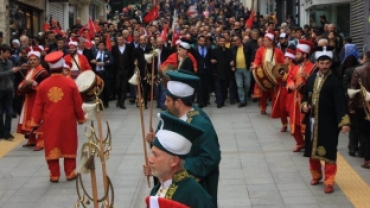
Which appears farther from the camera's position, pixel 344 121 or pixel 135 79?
pixel 344 121

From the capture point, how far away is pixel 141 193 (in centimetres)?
970

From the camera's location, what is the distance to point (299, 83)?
11.4m

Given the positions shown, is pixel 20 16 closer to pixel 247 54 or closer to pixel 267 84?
pixel 247 54

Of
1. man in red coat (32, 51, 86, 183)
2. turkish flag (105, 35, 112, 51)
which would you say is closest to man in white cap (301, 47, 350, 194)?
man in red coat (32, 51, 86, 183)

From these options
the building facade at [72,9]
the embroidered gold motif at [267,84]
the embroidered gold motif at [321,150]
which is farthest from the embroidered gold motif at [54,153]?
the building facade at [72,9]

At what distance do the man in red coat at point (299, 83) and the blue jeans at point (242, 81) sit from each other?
5211mm

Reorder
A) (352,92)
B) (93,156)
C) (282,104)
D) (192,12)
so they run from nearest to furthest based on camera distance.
Result: (93,156) < (352,92) < (282,104) < (192,12)

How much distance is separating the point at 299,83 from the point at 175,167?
751 centimetres

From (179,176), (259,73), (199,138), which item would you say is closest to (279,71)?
(259,73)

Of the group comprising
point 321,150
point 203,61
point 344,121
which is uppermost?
point 203,61

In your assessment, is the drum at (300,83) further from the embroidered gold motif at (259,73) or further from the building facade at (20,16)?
the building facade at (20,16)

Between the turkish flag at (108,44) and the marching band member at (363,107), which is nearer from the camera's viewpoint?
the marching band member at (363,107)

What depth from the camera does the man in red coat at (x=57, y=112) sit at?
10109mm

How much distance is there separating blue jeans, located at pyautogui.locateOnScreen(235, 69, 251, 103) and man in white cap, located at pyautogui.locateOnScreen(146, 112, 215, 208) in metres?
13.3
